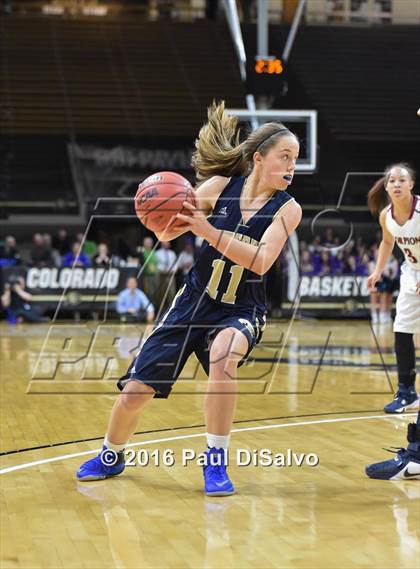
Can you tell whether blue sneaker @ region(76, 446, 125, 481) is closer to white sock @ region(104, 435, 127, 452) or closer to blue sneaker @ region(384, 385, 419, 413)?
white sock @ region(104, 435, 127, 452)

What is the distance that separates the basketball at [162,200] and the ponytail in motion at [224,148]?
1.83 ft

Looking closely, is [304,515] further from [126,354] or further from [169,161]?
[169,161]

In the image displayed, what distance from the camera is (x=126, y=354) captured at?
38.3ft

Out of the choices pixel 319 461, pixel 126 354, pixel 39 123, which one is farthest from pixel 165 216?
pixel 39 123

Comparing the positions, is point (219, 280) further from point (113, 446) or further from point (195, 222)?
point (113, 446)

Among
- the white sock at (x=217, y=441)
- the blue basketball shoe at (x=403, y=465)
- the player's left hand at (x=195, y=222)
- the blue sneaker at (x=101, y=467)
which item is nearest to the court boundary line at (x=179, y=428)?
the blue sneaker at (x=101, y=467)

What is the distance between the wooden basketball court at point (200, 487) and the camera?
3867 mm

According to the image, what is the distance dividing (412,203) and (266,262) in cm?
298

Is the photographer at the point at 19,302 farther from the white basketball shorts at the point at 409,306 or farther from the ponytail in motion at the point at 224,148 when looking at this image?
the ponytail in motion at the point at 224,148

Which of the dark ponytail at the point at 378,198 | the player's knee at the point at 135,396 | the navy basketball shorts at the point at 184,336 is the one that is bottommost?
the player's knee at the point at 135,396

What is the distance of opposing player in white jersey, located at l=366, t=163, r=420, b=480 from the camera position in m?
7.18

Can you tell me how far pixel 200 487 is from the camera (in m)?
4.99

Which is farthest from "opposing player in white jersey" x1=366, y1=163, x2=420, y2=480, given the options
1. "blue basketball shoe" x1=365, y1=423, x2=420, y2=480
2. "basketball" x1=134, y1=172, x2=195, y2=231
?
"basketball" x1=134, y1=172, x2=195, y2=231

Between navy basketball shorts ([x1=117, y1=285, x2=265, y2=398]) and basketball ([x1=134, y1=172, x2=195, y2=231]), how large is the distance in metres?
0.66
